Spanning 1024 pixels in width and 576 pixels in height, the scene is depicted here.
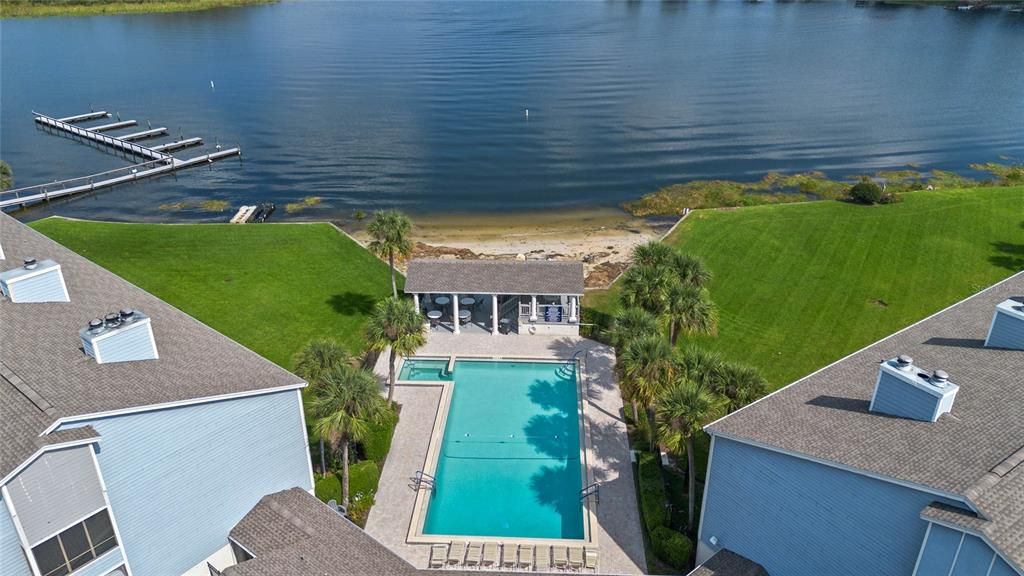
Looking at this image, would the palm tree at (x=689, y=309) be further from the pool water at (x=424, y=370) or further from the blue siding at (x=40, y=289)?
the blue siding at (x=40, y=289)

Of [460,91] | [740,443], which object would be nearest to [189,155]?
[460,91]

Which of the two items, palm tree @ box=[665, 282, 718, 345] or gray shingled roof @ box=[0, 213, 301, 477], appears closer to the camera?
gray shingled roof @ box=[0, 213, 301, 477]

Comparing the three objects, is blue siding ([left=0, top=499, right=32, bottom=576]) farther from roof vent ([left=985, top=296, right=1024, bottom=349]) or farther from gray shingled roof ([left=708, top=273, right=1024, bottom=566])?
roof vent ([left=985, top=296, right=1024, bottom=349])

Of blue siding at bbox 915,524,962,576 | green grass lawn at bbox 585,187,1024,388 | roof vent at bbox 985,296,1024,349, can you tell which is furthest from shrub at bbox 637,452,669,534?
roof vent at bbox 985,296,1024,349

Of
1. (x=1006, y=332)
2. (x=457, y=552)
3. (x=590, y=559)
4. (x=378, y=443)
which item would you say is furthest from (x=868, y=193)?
(x=457, y=552)

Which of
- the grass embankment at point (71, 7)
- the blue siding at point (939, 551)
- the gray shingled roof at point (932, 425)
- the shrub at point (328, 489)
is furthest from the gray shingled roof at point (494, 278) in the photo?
the grass embankment at point (71, 7)

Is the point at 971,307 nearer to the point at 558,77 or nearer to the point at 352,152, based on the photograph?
the point at 352,152
